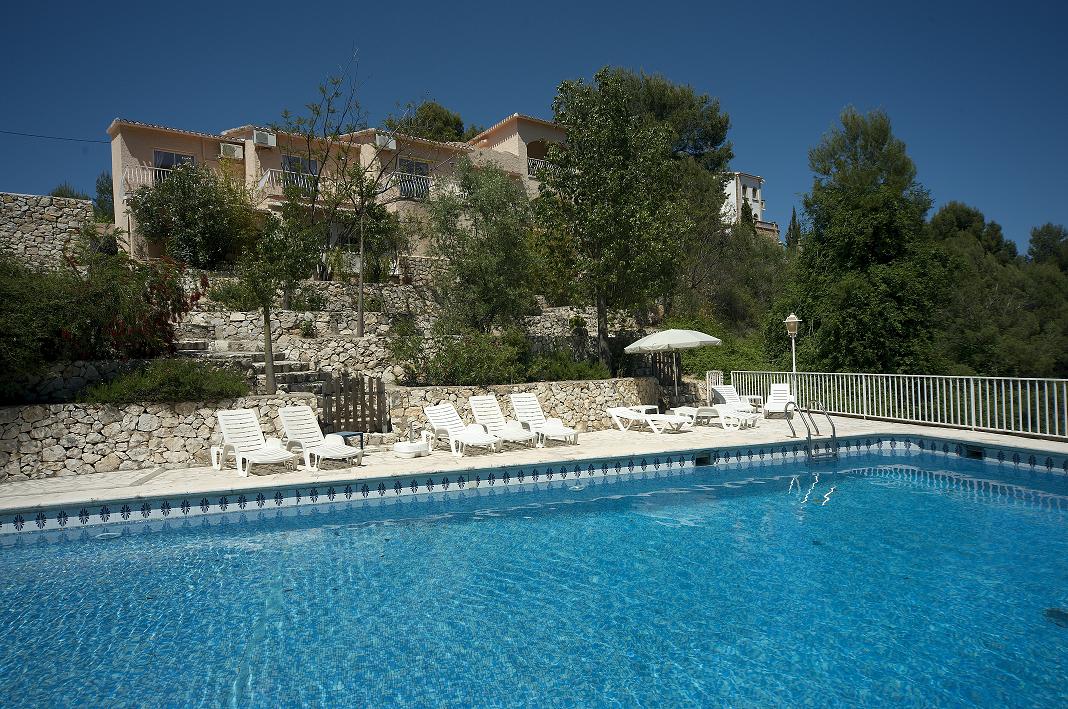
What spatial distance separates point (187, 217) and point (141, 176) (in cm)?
401

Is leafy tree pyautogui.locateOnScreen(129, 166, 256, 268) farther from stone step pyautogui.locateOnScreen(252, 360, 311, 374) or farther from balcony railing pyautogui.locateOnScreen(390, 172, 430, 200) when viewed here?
stone step pyautogui.locateOnScreen(252, 360, 311, 374)

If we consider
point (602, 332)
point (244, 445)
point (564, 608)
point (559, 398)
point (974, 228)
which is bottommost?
point (564, 608)

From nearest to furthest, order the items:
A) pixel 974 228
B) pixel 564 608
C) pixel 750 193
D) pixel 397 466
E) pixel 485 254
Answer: pixel 564 608
pixel 397 466
pixel 485 254
pixel 974 228
pixel 750 193

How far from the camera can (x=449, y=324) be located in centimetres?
1664

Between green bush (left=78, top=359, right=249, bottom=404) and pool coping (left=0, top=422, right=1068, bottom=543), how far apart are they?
97.7 inches

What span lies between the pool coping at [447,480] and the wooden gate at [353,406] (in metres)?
2.74

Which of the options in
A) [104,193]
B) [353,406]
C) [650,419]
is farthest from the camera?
[104,193]

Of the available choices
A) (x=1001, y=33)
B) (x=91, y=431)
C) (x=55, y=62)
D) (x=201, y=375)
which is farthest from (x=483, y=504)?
(x=1001, y=33)

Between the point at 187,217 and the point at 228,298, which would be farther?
the point at 187,217

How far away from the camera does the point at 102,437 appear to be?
10.2 metres

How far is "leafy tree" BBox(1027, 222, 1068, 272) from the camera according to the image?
39.7 metres

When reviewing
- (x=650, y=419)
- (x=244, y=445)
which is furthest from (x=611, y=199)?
(x=244, y=445)

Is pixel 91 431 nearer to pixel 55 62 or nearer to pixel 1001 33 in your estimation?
pixel 55 62

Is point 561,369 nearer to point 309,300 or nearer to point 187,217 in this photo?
point 309,300
